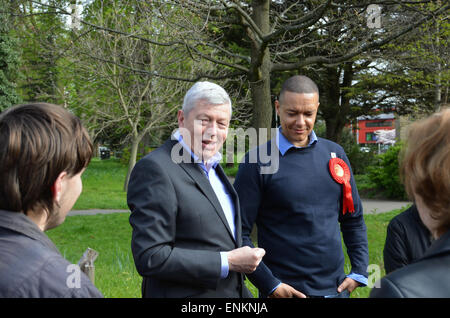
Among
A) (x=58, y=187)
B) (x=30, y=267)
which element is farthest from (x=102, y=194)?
(x=30, y=267)

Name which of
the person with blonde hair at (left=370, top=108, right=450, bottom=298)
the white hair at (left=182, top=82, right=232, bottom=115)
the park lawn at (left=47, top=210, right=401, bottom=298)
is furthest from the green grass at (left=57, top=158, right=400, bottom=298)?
the person with blonde hair at (left=370, top=108, right=450, bottom=298)

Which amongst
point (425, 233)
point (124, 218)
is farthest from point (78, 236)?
point (425, 233)

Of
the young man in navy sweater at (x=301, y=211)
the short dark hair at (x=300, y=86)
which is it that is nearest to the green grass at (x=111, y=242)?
the young man in navy sweater at (x=301, y=211)

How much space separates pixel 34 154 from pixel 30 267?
36 cm

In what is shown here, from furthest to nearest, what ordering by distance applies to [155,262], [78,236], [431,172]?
[78,236] → [155,262] → [431,172]

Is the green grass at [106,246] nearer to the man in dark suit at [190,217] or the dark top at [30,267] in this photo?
the man in dark suit at [190,217]

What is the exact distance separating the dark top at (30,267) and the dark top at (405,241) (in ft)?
5.09

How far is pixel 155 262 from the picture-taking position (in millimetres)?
1987

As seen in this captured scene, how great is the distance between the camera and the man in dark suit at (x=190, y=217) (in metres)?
2.01

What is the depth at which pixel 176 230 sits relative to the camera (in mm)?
2119

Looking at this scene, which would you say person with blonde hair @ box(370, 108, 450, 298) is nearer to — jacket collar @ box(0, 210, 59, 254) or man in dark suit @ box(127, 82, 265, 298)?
man in dark suit @ box(127, 82, 265, 298)

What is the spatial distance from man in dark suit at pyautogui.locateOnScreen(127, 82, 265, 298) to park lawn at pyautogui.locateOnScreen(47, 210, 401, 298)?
295cm

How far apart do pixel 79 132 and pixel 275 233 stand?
1.48 metres
